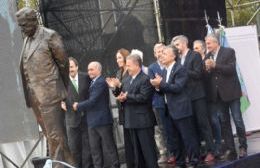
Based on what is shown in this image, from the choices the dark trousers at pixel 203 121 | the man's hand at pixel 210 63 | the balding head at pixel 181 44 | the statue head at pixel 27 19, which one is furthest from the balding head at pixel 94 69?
the statue head at pixel 27 19

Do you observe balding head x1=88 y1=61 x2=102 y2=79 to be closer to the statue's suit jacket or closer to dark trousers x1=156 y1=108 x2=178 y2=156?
dark trousers x1=156 y1=108 x2=178 y2=156

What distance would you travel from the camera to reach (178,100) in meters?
8.39

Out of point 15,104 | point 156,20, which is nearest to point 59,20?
point 156,20

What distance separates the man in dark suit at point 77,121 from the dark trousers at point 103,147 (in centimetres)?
34

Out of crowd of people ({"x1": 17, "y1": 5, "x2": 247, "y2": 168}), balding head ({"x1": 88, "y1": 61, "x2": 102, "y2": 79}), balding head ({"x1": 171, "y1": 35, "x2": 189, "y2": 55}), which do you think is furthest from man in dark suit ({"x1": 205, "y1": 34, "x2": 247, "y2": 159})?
balding head ({"x1": 88, "y1": 61, "x2": 102, "y2": 79})

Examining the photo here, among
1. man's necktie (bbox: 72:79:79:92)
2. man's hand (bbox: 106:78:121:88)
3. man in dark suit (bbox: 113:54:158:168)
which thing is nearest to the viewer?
man in dark suit (bbox: 113:54:158:168)

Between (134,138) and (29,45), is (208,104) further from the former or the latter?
(29,45)

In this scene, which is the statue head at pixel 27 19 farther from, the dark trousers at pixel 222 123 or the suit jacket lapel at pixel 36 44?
the dark trousers at pixel 222 123

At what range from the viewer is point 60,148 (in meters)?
6.79

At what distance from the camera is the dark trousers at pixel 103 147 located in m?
8.77

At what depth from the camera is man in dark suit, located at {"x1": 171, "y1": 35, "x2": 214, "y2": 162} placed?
8.71 meters

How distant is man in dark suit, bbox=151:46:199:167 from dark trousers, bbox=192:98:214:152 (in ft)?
0.57

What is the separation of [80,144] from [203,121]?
2.00m

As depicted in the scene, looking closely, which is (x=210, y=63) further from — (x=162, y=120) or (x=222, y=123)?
(x=162, y=120)
